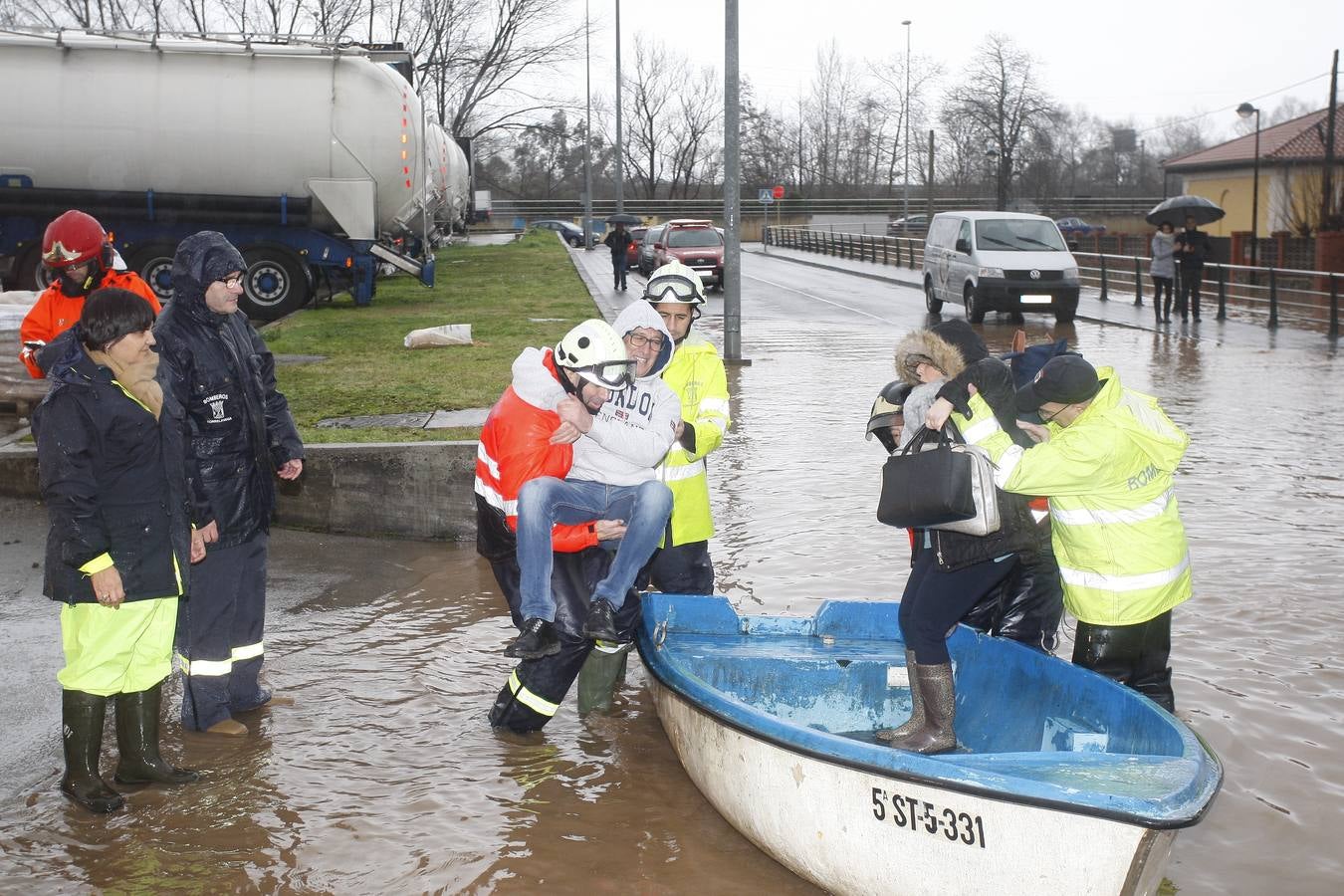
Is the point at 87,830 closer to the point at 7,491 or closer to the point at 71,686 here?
the point at 71,686

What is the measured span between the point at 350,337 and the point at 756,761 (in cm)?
1430

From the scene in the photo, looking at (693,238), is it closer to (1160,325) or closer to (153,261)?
(1160,325)

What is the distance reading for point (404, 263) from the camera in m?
22.0

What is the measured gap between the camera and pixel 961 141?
88.9 meters

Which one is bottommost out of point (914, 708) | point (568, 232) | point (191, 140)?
point (914, 708)

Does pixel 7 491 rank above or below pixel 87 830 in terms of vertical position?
above

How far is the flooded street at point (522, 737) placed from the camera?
4621 millimetres

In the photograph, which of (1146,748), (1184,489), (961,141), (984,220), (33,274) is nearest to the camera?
(1146,748)

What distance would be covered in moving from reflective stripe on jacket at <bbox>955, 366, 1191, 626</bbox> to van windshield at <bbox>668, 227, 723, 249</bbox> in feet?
98.7

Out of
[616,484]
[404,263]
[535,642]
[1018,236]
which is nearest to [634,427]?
[616,484]

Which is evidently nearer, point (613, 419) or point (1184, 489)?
point (613, 419)

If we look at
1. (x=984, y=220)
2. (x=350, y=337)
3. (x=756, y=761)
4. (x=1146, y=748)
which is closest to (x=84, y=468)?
(x=756, y=761)

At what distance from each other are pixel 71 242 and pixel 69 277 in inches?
7.9

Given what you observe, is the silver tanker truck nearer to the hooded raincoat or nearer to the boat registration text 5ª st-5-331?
the hooded raincoat
